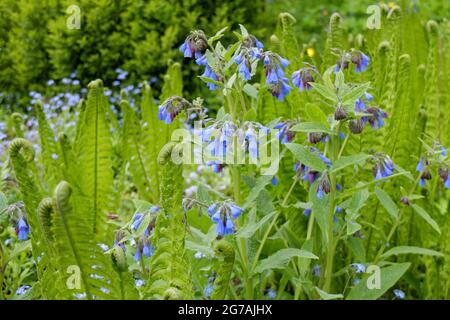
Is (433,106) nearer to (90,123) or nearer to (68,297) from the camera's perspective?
(90,123)

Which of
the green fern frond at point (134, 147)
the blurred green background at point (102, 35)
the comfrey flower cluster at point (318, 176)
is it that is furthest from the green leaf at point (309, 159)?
the blurred green background at point (102, 35)

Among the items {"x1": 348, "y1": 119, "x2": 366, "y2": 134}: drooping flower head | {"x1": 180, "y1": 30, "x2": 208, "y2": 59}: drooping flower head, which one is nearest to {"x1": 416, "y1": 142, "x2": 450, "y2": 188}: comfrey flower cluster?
{"x1": 348, "y1": 119, "x2": 366, "y2": 134}: drooping flower head

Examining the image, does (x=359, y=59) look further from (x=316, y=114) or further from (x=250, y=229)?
(x=250, y=229)

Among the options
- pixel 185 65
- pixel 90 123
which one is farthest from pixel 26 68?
pixel 90 123

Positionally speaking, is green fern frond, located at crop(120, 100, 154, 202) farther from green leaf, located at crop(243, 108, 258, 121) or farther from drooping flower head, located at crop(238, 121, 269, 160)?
drooping flower head, located at crop(238, 121, 269, 160)

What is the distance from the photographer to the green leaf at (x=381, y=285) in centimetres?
182

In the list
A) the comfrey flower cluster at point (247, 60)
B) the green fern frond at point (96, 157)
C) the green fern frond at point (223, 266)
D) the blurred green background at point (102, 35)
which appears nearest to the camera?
the green fern frond at point (223, 266)

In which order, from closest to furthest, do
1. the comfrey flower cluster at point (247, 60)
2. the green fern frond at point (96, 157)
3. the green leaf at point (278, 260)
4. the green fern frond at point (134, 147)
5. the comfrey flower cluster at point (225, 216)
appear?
1. the comfrey flower cluster at point (225, 216)
2. the comfrey flower cluster at point (247, 60)
3. the green leaf at point (278, 260)
4. the green fern frond at point (96, 157)
5. the green fern frond at point (134, 147)

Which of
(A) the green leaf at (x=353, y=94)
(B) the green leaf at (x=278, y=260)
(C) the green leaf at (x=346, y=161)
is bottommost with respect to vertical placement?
(B) the green leaf at (x=278, y=260)

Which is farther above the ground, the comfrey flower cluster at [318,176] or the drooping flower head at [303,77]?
the drooping flower head at [303,77]

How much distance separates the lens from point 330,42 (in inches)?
88.5

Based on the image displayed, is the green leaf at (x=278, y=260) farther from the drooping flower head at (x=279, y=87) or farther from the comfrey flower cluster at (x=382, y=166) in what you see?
the drooping flower head at (x=279, y=87)

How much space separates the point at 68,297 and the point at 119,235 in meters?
0.24
